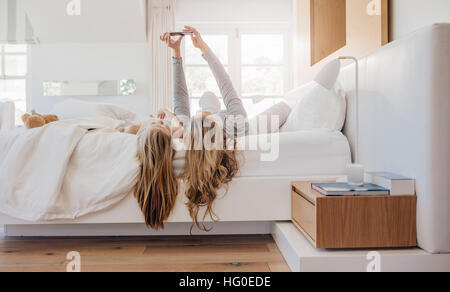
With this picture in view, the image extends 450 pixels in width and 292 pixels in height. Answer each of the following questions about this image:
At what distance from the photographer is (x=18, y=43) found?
4.41 metres

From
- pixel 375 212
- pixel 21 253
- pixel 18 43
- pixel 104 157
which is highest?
pixel 18 43

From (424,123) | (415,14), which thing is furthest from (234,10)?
(424,123)

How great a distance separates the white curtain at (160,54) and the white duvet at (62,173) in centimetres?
286

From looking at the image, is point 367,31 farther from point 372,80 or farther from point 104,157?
point 104,157

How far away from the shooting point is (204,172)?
1.57 metres

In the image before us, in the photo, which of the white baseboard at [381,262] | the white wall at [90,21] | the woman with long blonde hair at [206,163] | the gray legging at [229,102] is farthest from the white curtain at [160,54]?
the white baseboard at [381,262]

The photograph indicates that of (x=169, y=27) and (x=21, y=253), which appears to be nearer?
(x=21, y=253)

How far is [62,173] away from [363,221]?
1307 mm

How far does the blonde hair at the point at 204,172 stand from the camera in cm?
157

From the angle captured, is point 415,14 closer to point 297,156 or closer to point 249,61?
point 297,156

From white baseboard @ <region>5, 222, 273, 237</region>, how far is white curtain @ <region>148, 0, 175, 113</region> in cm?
284

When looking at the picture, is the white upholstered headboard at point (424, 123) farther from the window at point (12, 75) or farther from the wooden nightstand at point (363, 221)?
the window at point (12, 75)

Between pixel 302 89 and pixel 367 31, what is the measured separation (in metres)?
0.54
